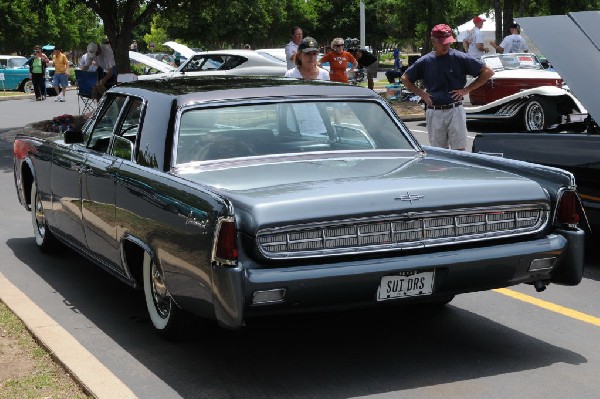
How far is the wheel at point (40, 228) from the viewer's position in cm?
849

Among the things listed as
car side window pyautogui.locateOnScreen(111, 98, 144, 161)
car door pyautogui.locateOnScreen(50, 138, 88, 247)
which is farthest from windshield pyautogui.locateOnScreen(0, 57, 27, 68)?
car side window pyautogui.locateOnScreen(111, 98, 144, 161)

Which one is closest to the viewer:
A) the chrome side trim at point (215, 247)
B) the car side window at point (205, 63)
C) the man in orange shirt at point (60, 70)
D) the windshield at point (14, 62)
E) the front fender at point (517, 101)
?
the chrome side trim at point (215, 247)

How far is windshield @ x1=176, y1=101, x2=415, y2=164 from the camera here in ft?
20.7

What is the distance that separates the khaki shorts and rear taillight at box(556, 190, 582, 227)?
4678 millimetres

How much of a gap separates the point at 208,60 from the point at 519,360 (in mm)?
22834

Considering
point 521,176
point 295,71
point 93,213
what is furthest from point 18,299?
point 295,71

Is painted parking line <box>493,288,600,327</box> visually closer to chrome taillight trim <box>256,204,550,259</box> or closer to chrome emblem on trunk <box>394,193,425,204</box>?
chrome taillight trim <box>256,204,550,259</box>

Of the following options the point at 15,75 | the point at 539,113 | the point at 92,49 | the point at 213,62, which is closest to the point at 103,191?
the point at 539,113

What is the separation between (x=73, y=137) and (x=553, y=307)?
3522 millimetres

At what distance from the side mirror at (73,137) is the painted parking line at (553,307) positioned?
10.3 feet

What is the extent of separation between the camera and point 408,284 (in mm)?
5332

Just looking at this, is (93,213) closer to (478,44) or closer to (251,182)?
(251,182)

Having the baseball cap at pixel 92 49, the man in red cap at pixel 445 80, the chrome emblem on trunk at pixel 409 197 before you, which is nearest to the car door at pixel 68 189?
the chrome emblem on trunk at pixel 409 197

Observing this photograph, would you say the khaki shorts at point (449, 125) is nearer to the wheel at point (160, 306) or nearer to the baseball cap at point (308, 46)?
the baseball cap at point (308, 46)
